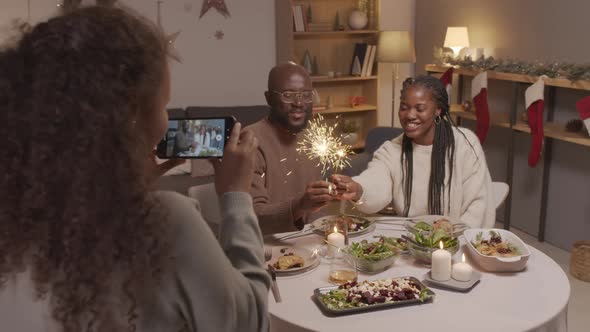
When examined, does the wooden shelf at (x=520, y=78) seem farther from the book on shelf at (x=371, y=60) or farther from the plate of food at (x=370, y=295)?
the plate of food at (x=370, y=295)

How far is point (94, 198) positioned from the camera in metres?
0.70

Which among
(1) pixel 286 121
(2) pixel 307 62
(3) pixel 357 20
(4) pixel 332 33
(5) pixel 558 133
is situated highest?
(3) pixel 357 20

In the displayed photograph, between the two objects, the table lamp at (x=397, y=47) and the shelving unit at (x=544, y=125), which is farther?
the table lamp at (x=397, y=47)

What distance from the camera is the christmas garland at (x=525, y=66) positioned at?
11.3 feet

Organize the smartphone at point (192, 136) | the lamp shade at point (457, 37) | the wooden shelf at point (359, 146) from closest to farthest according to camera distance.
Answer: the smartphone at point (192, 136)
the lamp shade at point (457, 37)
the wooden shelf at point (359, 146)

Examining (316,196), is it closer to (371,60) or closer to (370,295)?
(370,295)

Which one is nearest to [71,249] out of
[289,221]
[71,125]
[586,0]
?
[71,125]

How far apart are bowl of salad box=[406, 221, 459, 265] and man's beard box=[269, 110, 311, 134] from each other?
2.39ft

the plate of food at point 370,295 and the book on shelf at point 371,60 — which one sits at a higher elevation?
the book on shelf at point 371,60

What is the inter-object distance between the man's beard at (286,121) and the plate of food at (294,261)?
2.14ft

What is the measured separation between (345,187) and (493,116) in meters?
2.72

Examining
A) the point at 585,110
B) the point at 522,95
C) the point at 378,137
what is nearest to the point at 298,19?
the point at 378,137

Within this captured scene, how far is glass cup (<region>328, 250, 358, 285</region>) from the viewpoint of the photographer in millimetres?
1674

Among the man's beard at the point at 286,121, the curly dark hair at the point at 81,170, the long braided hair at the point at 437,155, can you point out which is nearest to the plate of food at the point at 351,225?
the long braided hair at the point at 437,155
